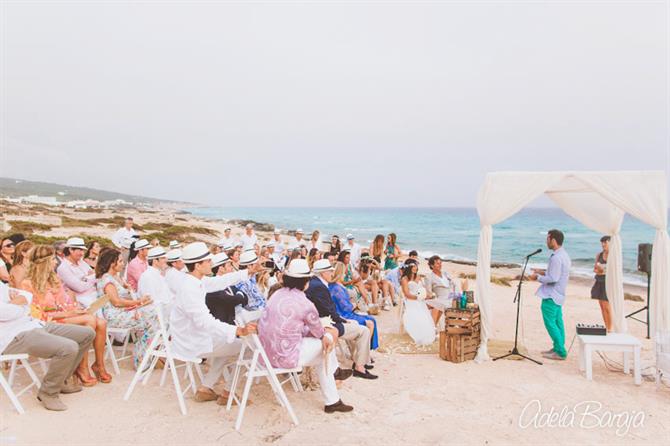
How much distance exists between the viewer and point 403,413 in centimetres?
441

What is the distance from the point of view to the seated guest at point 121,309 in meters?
5.22

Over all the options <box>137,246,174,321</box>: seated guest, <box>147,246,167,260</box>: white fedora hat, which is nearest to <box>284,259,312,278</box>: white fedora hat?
<box>137,246,174,321</box>: seated guest

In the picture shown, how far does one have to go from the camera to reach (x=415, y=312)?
713cm

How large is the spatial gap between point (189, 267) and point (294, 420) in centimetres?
166

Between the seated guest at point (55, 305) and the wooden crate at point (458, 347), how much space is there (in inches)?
161

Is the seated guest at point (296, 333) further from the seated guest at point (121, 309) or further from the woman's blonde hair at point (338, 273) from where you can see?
the seated guest at point (121, 309)

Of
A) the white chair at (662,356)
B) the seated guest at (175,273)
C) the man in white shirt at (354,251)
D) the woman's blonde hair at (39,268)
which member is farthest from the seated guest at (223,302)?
the man in white shirt at (354,251)

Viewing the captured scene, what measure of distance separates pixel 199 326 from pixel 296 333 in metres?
0.87

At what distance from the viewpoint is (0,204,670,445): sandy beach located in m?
3.81

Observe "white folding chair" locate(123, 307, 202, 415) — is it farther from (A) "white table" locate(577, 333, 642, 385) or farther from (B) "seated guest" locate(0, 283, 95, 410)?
(A) "white table" locate(577, 333, 642, 385)

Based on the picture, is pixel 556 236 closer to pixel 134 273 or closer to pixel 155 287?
pixel 155 287

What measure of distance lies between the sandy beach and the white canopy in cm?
89

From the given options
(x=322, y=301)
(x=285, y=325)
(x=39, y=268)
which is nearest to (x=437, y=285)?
(x=322, y=301)

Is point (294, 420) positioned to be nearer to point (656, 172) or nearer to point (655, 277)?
point (655, 277)
